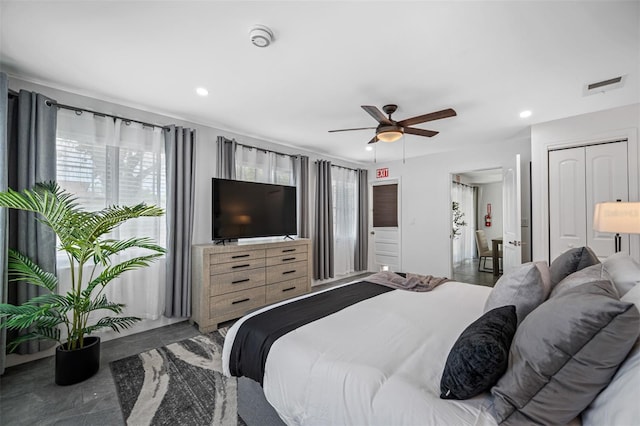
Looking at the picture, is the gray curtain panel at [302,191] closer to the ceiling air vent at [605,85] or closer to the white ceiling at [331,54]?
the white ceiling at [331,54]

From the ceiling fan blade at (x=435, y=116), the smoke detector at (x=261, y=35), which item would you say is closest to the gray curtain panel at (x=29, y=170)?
the smoke detector at (x=261, y=35)

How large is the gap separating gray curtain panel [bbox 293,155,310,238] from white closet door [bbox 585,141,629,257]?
145 inches

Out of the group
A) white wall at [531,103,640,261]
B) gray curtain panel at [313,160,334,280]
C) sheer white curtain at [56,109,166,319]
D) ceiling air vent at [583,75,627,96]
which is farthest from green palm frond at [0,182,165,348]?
white wall at [531,103,640,261]

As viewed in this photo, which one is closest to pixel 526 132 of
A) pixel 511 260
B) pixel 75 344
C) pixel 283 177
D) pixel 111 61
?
pixel 511 260

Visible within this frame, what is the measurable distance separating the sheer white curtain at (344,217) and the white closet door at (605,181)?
3573mm

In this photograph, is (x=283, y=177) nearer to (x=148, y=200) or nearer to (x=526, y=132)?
(x=148, y=200)

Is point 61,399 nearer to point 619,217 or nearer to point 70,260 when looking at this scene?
point 70,260

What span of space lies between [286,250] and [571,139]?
3.85 metres

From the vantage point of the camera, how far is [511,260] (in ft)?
12.0

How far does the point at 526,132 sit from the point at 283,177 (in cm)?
366

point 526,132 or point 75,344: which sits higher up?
point 526,132

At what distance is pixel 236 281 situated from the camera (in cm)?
334

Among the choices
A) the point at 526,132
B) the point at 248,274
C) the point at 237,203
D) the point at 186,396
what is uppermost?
the point at 526,132

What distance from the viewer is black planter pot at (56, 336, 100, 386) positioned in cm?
210
